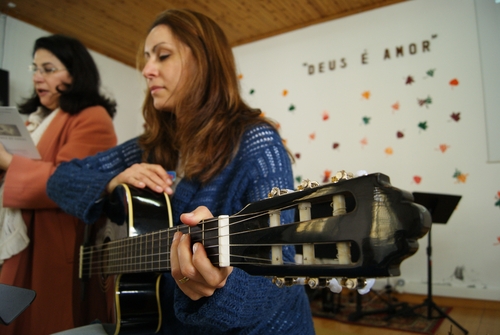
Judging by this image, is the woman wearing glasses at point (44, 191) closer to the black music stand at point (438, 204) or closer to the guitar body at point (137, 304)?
the guitar body at point (137, 304)

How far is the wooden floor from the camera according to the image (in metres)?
2.15

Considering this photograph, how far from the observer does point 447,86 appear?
3047 millimetres

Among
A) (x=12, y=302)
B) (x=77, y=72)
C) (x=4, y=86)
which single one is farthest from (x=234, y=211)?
(x=4, y=86)

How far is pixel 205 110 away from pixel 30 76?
10.6ft

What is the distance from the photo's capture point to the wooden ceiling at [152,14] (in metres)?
3.41

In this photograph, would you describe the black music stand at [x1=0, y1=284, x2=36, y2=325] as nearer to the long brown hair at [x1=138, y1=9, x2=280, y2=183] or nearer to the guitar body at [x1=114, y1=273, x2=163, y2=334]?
the guitar body at [x1=114, y1=273, x2=163, y2=334]

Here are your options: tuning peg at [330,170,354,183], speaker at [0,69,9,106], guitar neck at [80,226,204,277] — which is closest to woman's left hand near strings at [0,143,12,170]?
guitar neck at [80,226,204,277]

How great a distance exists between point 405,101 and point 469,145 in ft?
2.11

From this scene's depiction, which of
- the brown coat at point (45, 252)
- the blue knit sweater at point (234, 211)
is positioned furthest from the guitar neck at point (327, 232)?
the brown coat at point (45, 252)

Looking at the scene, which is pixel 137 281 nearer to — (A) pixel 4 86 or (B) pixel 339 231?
(B) pixel 339 231

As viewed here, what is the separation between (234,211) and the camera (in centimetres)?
90

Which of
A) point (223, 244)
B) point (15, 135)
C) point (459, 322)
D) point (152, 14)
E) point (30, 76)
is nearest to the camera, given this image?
point (223, 244)

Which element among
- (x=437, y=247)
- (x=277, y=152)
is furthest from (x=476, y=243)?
(x=277, y=152)

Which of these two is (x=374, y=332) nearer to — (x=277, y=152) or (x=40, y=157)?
(x=277, y=152)
